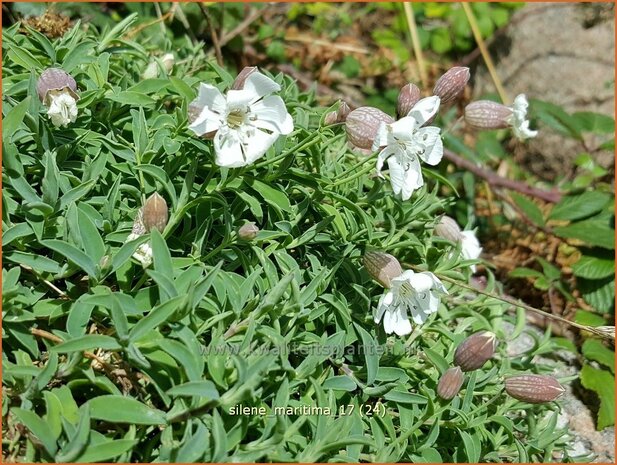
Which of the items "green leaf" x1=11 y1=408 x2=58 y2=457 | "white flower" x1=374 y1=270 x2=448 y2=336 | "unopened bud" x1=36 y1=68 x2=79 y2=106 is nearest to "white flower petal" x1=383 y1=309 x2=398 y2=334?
"white flower" x1=374 y1=270 x2=448 y2=336

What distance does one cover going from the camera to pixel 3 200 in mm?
1428


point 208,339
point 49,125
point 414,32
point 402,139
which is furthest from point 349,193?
point 414,32

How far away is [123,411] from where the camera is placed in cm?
123

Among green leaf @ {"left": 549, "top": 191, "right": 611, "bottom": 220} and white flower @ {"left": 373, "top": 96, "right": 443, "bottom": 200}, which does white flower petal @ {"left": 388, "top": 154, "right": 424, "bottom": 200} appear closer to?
white flower @ {"left": 373, "top": 96, "right": 443, "bottom": 200}

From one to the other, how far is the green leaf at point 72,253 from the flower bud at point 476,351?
2.39 ft

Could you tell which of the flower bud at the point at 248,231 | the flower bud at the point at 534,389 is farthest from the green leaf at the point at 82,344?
the flower bud at the point at 534,389

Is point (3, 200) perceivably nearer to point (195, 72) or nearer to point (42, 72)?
point (42, 72)

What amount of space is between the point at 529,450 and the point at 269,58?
6.49ft

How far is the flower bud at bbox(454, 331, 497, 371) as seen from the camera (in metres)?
1.47

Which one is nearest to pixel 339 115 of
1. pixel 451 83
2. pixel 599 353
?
pixel 451 83

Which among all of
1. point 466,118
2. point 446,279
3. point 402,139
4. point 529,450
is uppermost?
point 402,139

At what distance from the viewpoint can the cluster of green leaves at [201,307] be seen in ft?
4.12

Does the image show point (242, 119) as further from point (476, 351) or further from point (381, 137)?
point (476, 351)

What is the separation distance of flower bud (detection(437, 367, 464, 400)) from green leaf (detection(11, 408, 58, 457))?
71cm
